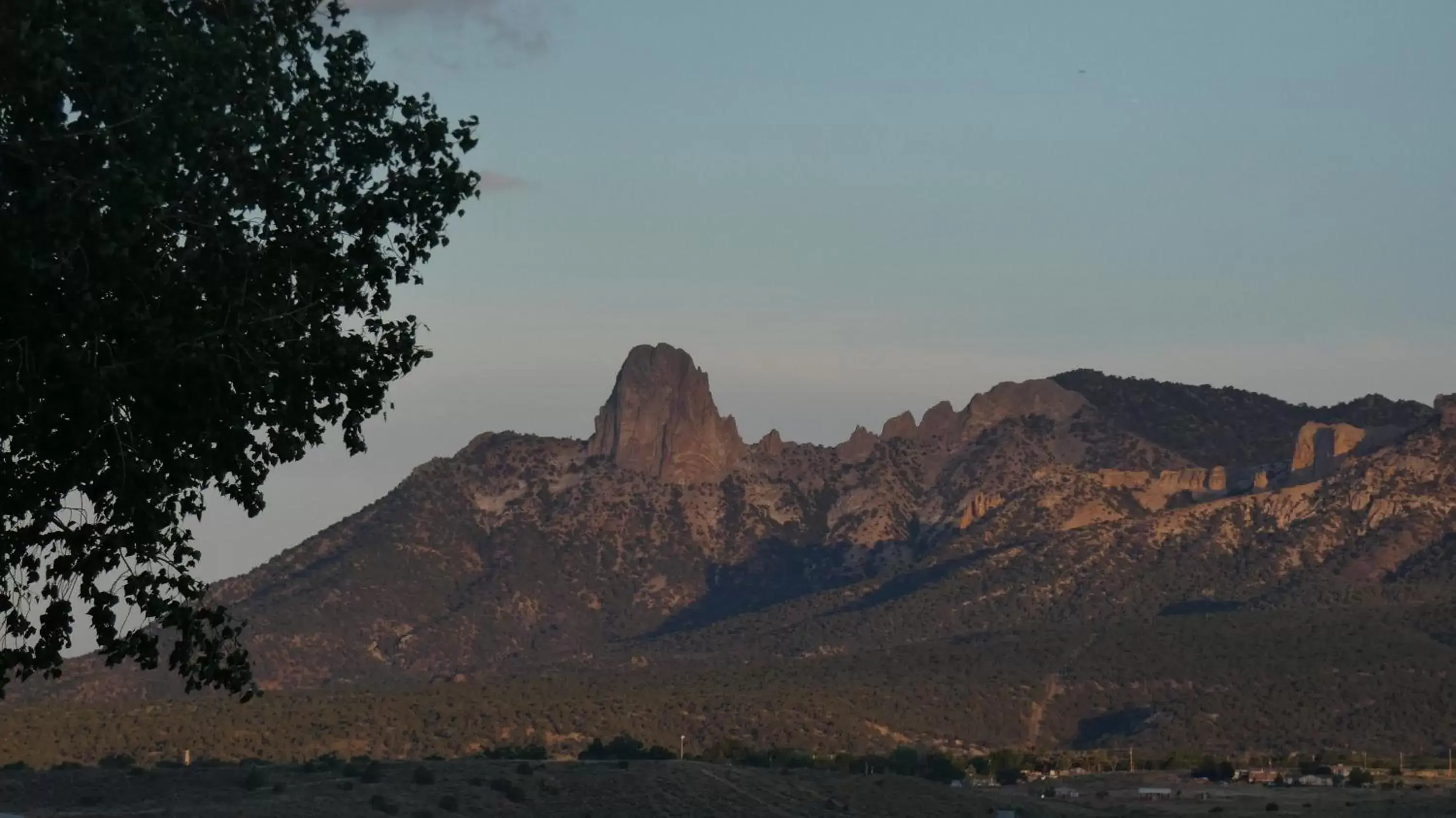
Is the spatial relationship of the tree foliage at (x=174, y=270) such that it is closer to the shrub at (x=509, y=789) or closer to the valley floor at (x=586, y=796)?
the valley floor at (x=586, y=796)

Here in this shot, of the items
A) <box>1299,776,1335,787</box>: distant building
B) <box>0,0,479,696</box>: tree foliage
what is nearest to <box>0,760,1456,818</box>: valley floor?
<box>1299,776,1335,787</box>: distant building

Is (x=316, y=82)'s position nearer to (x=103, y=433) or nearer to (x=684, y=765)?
(x=103, y=433)

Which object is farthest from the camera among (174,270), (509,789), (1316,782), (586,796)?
(1316,782)

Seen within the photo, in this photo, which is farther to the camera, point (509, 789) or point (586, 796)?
point (586, 796)

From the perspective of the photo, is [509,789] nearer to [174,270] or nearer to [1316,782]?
[1316,782]

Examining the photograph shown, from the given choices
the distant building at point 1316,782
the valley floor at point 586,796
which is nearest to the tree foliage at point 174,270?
the valley floor at point 586,796

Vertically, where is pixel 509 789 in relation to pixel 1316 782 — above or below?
above

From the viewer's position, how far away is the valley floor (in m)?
78.9

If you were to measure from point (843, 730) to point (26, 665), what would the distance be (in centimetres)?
14011

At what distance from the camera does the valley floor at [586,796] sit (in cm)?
7894

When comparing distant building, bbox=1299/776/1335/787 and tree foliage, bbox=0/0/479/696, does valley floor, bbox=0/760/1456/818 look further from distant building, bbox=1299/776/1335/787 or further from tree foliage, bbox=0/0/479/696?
tree foliage, bbox=0/0/479/696

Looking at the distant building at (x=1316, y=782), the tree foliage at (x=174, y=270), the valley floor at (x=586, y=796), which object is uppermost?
the tree foliage at (x=174, y=270)

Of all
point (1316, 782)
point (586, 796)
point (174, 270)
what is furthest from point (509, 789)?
point (174, 270)

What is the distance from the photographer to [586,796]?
92562mm
